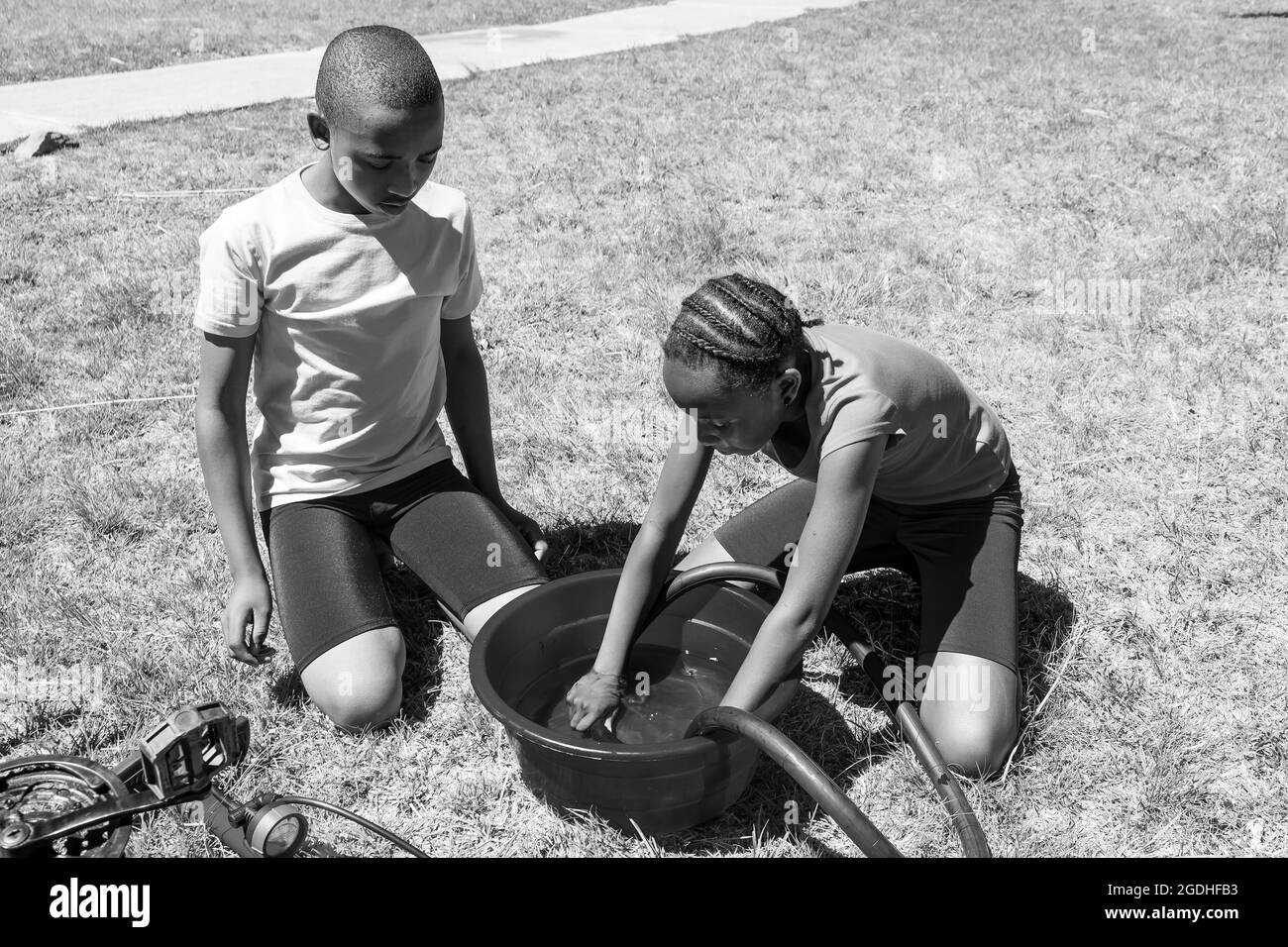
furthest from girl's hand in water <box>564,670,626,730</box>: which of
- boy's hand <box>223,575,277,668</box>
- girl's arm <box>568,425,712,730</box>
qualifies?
boy's hand <box>223,575,277,668</box>

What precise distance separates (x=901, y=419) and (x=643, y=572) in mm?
601

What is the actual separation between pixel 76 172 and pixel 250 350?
13.5 ft

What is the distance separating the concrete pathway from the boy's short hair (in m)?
5.04

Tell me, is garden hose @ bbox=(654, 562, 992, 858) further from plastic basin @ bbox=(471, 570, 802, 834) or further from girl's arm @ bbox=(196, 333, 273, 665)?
girl's arm @ bbox=(196, 333, 273, 665)

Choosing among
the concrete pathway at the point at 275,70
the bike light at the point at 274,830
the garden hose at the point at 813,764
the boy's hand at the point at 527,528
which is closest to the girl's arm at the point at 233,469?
the bike light at the point at 274,830

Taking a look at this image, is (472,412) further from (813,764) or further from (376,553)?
(813,764)

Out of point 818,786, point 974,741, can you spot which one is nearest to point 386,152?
point 818,786

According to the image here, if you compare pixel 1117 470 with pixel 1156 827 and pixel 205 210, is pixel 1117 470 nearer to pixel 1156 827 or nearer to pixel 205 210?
pixel 1156 827

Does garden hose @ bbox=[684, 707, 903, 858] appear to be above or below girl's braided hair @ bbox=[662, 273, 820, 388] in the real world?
below

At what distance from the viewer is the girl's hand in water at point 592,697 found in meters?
2.26

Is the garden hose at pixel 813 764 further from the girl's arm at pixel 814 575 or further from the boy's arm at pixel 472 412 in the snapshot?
the boy's arm at pixel 472 412

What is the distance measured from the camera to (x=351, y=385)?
254cm

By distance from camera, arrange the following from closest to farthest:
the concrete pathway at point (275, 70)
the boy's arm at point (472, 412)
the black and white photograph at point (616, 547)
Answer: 1. the black and white photograph at point (616, 547)
2. the boy's arm at point (472, 412)
3. the concrete pathway at point (275, 70)

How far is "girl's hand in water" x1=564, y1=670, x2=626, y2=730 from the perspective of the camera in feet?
7.43
